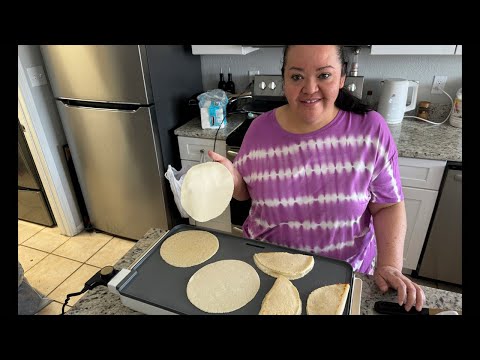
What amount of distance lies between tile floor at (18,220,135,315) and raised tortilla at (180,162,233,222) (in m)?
1.55

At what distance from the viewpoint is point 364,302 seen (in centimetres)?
73

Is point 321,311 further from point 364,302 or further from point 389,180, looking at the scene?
point 389,180

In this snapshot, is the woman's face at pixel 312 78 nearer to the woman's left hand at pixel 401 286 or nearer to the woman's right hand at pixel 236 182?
the woman's right hand at pixel 236 182

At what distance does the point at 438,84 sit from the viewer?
1980mm

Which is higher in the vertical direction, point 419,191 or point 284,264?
point 284,264

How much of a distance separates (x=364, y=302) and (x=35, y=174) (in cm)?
248

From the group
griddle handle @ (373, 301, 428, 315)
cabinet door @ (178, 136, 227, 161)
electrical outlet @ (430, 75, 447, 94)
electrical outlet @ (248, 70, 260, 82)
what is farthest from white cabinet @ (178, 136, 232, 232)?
electrical outlet @ (430, 75, 447, 94)

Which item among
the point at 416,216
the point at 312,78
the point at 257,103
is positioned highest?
the point at 312,78

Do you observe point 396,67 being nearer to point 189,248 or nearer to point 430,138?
point 430,138

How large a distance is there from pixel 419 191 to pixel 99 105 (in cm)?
198

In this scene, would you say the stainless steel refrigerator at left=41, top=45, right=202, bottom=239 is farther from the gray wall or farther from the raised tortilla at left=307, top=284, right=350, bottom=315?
the raised tortilla at left=307, top=284, right=350, bottom=315

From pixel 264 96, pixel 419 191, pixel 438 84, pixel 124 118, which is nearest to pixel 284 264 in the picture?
pixel 419 191

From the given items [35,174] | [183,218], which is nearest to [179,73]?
[183,218]

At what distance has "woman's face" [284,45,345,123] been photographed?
774mm
